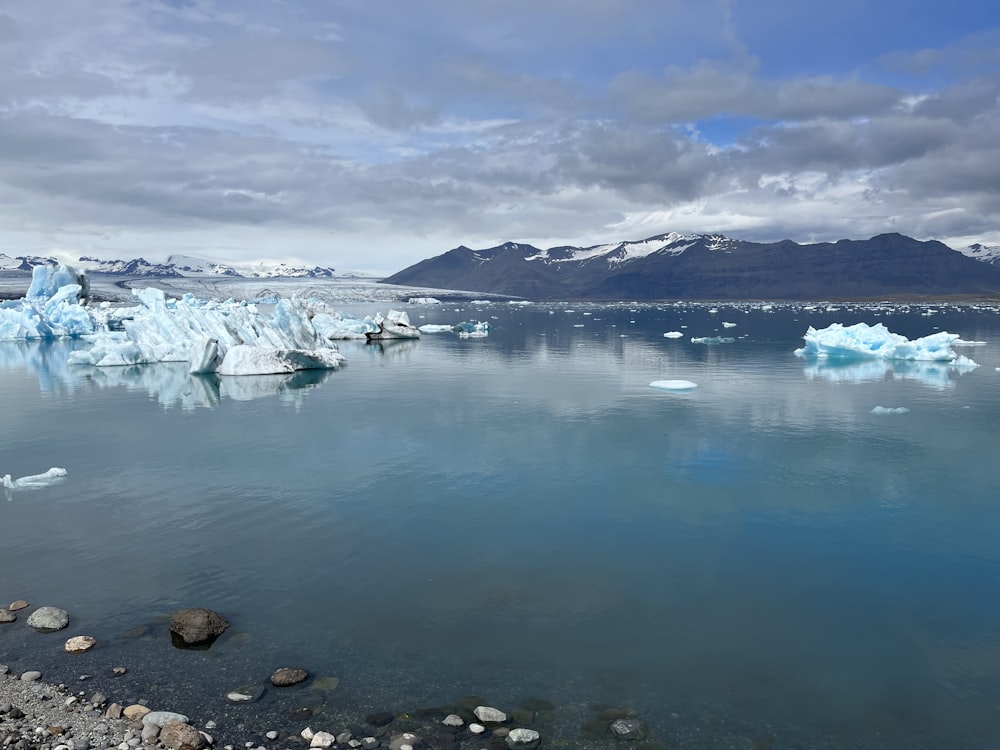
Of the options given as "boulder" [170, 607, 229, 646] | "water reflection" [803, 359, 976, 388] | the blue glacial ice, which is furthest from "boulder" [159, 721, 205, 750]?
the blue glacial ice

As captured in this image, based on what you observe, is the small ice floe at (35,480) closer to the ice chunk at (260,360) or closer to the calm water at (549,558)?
the calm water at (549,558)

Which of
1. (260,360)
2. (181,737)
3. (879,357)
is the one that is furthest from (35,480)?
(879,357)

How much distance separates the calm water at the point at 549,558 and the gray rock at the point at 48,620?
18 cm

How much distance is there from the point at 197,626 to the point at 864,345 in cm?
4392

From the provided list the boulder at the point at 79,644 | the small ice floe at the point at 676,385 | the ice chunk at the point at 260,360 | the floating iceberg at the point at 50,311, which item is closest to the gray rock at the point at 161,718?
the boulder at the point at 79,644

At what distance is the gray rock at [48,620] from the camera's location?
9.10 meters

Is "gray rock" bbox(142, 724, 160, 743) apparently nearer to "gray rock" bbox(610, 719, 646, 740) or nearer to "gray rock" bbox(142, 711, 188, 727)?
"gray rock" bbox(142, 711, 188, 727)

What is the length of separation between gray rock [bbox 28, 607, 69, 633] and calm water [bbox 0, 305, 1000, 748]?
7.0 inches

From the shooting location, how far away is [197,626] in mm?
8945

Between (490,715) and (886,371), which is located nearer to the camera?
(490,715)

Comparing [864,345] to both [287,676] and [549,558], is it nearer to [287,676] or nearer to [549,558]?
[549,558]

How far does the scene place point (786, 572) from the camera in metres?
11.3

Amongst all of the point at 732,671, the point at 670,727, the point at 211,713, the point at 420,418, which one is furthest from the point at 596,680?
the point at 420,418

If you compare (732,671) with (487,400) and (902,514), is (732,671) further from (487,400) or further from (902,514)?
(487,400)
